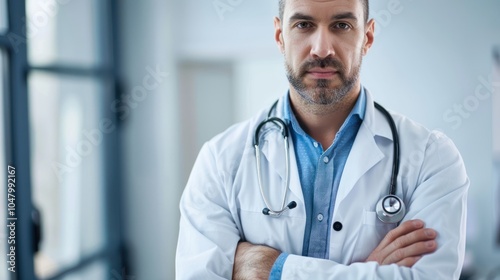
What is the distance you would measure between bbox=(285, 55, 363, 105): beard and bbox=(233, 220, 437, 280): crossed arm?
0.98 feet

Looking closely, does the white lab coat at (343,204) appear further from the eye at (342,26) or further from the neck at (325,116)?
the eye at (342,26)

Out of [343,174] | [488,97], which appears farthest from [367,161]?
[488,97]

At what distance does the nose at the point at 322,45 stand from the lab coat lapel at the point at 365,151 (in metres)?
0.18

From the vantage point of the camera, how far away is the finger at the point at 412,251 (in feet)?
3.29

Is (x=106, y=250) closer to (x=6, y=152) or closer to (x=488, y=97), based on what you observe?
(x=6, y=152)

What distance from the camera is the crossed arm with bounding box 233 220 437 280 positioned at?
3.31 feet

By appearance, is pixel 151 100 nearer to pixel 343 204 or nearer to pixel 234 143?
pixel 234 143

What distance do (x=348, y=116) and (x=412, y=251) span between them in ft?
1.08

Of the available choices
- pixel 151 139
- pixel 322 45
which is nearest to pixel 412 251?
pixel 322 45

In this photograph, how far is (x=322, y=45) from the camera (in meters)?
1.08

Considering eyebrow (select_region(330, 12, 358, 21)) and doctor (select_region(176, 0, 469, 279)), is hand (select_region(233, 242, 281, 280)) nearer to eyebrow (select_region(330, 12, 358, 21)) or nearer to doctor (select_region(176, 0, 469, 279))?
doctor (select_region(176, 0, 469, 279))

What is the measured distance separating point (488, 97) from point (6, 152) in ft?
6.76

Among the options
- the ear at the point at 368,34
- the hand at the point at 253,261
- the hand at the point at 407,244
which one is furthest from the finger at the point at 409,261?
the ear at the point at 368,34

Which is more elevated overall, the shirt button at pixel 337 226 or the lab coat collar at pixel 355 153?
the lab coat collar at pixel 355 153
